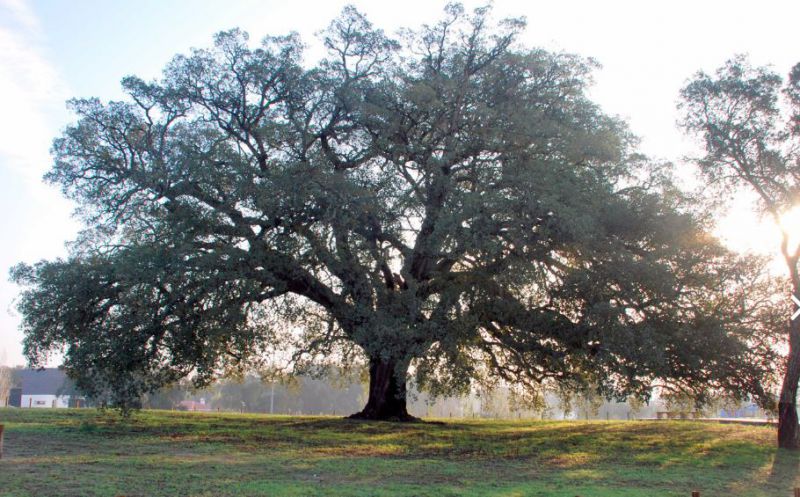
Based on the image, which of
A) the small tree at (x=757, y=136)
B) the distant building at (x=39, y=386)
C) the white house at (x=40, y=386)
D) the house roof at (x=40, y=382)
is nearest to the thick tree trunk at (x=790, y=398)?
the small tree at (x=757, y=136)

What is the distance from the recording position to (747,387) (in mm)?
19125

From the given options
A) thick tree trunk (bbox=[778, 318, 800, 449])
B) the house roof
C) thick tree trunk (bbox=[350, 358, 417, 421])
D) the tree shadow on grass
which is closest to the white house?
the house roof

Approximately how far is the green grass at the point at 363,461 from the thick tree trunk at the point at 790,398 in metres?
0.78

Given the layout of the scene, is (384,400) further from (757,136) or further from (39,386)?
(39,386)

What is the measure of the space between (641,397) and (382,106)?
36.4 feet

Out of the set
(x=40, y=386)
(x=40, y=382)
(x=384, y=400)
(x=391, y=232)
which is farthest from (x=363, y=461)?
(x=40, y=382)

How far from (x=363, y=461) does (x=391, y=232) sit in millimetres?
7749

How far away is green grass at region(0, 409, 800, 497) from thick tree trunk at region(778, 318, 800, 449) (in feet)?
2.57

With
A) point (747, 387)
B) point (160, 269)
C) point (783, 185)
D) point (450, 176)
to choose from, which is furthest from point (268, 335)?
point (783, 185)

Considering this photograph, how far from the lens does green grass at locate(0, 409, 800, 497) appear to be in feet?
35.5

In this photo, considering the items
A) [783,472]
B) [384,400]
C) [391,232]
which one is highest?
[391,232]

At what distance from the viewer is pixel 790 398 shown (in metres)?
19.9

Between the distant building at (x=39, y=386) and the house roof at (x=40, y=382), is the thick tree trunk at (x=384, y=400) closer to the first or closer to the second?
the distant building at (x=39, y=386)

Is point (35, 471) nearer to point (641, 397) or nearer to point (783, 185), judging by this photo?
point (641, 397)
